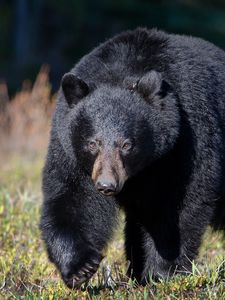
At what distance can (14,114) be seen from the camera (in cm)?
1366

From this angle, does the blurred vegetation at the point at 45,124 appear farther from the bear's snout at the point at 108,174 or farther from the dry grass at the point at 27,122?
the bear's snout at the point at 108,174

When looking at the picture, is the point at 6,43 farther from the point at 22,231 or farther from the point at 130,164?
the point at 130,164

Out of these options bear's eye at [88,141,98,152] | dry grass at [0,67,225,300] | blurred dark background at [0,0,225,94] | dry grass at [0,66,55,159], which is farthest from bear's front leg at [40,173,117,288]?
blurred dark background at [0,0,225,94]

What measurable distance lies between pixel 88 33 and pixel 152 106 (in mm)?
27024

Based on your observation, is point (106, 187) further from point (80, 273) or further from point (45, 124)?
point (45, 124)

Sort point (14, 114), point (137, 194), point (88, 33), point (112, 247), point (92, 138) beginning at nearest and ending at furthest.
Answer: point (92, 138) < point (137, 194) < point (112, 247) < point (14, 114) < point (88, 33)

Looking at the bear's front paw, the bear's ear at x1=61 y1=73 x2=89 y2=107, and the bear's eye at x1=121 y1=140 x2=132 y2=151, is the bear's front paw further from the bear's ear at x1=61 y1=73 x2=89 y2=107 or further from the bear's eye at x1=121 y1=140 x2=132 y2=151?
the bear's ear at x1=61 y1=73 x2=89 y2=107

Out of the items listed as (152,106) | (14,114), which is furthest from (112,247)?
(14,114)

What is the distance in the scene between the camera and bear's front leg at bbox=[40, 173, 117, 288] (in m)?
5.43

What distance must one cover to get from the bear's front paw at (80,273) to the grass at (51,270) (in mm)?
54

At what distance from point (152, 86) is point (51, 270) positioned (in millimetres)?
1697

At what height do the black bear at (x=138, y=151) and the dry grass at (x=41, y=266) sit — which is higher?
the black bear at (x=138, y=151)

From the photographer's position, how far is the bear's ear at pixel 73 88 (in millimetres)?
5391

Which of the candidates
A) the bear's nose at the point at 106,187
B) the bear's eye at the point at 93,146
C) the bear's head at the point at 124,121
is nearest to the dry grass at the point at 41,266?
the bear's nose at the point at 106,187
